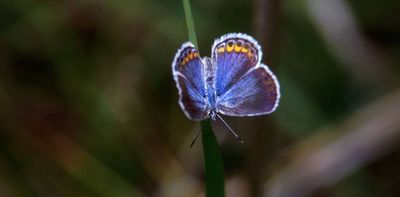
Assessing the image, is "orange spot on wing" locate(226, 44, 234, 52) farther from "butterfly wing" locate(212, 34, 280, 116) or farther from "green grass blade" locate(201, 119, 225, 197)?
"green grass blade" locate(201, 119, 225, 197)

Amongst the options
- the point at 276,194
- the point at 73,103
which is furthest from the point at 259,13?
the point at 73,103

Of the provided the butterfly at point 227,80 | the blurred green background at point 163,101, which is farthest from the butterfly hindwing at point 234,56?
the blurred green background at point 163,101

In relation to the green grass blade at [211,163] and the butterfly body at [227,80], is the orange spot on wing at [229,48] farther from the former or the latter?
the green grass blade at [211,163]

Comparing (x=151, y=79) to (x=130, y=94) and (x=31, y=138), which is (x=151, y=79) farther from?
(x=31, y=138)

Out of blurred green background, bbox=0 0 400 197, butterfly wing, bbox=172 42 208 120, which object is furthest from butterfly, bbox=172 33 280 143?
blurred green background, bbox=0 0 400 197

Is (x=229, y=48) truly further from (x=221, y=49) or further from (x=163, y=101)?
(x=163, y=101)

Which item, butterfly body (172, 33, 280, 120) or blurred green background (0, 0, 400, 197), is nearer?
butterfly body (172, 33, 280, 120)

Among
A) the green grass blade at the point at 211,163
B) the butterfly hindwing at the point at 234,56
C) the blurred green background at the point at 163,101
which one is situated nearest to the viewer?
the green grass blade at the point at 211,163
